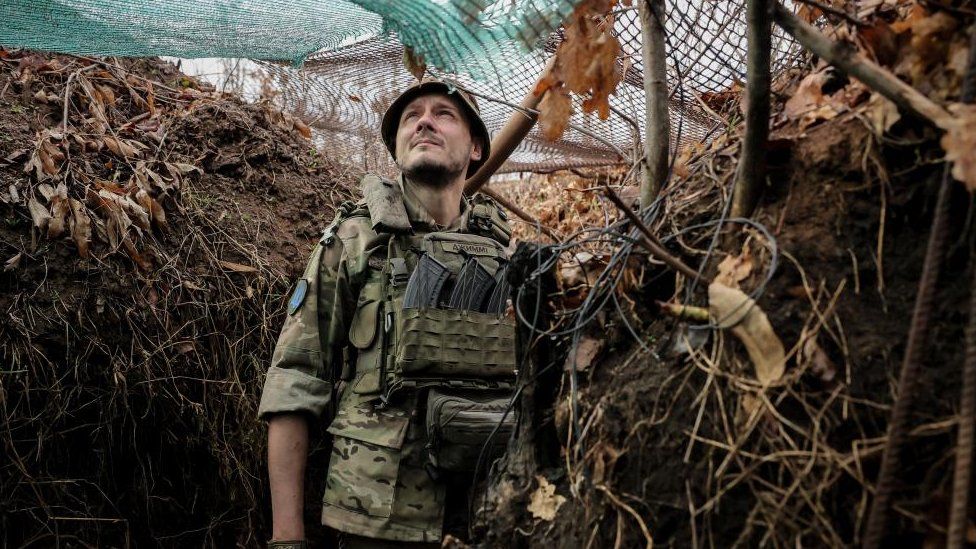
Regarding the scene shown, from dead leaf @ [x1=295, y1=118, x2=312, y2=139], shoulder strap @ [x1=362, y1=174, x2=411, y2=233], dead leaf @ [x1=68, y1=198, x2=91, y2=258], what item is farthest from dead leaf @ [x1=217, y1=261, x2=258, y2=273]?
dead leaf @ [x1=295, y1=118, x2=312, y2=139]

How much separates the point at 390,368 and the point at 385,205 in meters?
0.72

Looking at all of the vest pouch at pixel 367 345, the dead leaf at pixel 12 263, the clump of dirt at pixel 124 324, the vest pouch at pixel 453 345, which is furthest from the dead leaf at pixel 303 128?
the vest pouch at pixel 453 345

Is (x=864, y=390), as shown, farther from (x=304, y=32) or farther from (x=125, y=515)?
(x=125, y=515)

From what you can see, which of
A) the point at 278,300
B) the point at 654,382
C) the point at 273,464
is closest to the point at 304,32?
the point at 278,300

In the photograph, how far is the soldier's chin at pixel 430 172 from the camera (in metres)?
3.55

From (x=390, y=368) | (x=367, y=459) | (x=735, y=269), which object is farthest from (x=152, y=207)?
(x=735, y=269)

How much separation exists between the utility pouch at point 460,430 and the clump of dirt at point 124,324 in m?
1.37

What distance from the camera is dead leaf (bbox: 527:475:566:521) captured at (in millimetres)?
1947

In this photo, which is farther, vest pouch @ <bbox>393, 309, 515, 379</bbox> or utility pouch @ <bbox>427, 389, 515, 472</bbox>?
vest pouch @ <bbox>393, 309, 515, 379</bbox>

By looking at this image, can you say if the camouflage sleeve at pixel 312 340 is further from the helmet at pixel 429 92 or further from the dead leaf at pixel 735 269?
the dead leaf at pixel 735 269

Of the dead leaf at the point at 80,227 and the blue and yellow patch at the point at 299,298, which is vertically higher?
the dead leaf at the point at 80,227

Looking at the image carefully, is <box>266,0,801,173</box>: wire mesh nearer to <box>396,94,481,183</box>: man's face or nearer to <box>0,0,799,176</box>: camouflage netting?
<box>0,0,799,176</box>: camouflage netting

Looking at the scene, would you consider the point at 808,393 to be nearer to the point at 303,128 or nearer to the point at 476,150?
the point at 476,150

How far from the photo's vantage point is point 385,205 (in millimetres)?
3338
